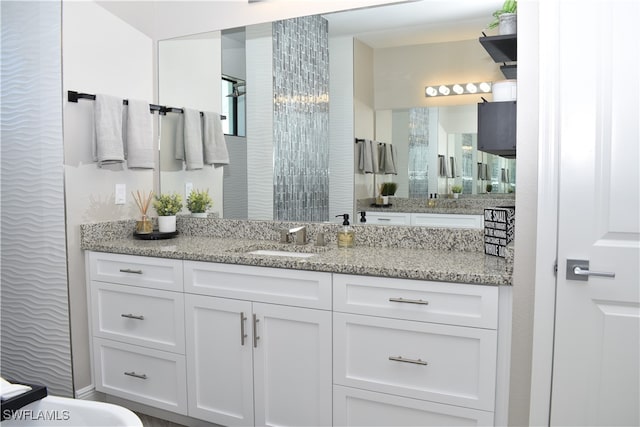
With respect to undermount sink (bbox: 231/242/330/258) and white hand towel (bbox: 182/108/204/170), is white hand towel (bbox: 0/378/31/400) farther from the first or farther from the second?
white hand towel (bbox: 182/108/204/170)

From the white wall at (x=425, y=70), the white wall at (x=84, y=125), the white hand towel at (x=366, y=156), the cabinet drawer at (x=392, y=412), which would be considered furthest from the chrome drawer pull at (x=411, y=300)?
the white wall at (x=84, y=125)

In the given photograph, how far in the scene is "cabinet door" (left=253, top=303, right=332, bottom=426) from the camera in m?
2.14

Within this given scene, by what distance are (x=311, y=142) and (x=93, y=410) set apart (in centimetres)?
199

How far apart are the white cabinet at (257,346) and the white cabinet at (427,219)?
0.63m

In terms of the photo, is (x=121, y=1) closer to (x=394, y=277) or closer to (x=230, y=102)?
(x=230, y=102)

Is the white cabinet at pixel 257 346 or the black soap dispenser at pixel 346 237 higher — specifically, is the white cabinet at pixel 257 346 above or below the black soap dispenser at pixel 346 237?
below

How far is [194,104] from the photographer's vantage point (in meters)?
3.13

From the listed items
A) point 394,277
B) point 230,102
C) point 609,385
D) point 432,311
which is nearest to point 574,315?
point 609,385

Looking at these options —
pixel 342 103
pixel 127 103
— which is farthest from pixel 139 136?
pixel 342 103

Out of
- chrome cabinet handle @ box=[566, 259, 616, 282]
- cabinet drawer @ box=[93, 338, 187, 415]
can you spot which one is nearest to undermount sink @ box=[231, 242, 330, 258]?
cabinet drawer @ box=[93, 338, 187, 415]

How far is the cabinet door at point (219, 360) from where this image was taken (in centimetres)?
232

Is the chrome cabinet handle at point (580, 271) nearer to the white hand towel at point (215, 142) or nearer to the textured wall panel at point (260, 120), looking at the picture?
the textured wall panel at point (260, 120)

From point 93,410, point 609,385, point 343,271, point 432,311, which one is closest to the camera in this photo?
point 93,410

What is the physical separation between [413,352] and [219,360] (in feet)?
3.01
